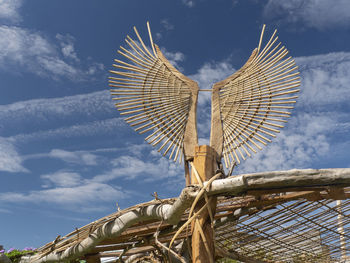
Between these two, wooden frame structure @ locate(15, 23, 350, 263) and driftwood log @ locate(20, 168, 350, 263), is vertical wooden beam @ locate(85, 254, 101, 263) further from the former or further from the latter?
driftwood log @ locate(20, 168, 350, 263)

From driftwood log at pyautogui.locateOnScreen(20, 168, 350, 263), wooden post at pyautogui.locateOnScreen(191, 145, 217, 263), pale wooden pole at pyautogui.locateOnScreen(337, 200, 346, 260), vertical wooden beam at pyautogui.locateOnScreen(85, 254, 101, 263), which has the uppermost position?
driftwood log at pyautogui.locateOnScreen(20, 168, 350, 263)

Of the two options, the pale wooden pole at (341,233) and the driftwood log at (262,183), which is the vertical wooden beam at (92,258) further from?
the pale wooden pole at (341,233)

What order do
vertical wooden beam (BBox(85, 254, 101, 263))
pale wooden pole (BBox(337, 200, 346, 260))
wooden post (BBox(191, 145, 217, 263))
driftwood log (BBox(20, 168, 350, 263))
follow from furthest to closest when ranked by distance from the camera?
vertical wooden beam (BBox(85, 254, 101, 263))
pale wooden pole (BBox(337, 200, 346, 260))
wooden post (BBox(191, 145, 217, 263))
driftwood log (BBox(20, 168, 350, 263))

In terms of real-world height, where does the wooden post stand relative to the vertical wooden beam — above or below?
above

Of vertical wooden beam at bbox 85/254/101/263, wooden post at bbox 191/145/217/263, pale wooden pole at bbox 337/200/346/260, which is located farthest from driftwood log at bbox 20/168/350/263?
vertical wooden beam at bbox 85/254/101/263

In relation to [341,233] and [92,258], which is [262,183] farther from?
[92,258]

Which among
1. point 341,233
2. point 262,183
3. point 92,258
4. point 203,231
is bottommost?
point 341,233

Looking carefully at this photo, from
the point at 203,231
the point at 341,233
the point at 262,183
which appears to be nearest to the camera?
the point at 262,183

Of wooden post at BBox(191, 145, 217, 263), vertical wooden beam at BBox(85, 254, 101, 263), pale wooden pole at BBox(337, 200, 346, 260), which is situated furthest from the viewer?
vertical wooden beam at BBox(85, 254, 101, 263)

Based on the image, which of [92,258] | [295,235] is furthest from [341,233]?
[92,258]

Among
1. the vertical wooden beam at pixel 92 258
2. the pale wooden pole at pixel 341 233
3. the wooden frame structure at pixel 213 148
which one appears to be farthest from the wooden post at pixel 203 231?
the vertical wooden beam at pixel 92 258

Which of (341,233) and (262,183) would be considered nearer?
(262,183)

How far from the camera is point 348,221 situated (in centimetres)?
246

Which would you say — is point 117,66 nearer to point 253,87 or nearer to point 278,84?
point 253,87
